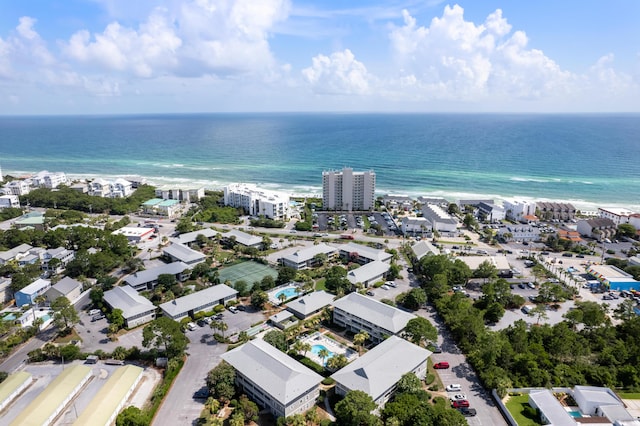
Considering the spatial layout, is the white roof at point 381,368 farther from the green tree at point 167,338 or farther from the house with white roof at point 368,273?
the house with white roof at point 368,273

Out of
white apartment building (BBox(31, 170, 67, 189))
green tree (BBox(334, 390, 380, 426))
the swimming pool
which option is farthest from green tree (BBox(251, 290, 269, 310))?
white apartment building (BBox(31, 170, 67, 189))

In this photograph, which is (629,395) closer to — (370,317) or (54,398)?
(370,317)

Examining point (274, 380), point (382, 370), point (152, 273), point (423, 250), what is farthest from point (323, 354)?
point (423, 250)

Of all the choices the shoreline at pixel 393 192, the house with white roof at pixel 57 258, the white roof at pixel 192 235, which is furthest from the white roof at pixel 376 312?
the shoreline at pixel 393 192

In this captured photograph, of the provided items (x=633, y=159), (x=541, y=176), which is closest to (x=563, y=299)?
(x=541, y=176)

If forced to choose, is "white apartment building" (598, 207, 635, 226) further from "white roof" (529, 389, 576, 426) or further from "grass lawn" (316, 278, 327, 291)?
"grass lawn" (316, 278, 327, 291)
